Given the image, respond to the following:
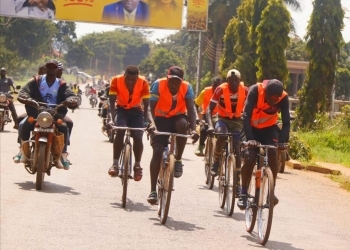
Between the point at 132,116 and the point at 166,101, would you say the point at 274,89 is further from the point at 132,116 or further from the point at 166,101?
the point at 132,116

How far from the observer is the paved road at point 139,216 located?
9141 mm

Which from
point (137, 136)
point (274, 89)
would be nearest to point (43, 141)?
point (137, 136)

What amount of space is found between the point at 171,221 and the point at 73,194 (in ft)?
7.32

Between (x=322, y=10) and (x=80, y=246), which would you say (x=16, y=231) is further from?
(x=322, y=10)

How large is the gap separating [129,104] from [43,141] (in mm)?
1337

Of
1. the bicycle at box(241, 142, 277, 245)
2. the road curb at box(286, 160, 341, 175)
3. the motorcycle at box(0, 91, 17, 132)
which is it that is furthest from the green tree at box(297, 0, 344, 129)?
the bicycle at box(241, 142, 277, 245)

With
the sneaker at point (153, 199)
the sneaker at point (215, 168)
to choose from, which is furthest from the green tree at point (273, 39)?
the sneaker at point (153, 199)

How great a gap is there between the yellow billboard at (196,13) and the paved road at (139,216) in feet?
82.7

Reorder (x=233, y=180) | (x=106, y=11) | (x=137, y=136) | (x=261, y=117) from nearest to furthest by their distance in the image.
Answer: (x=261, y=117), (x=233, y=180), (x=137, y=136), (x=106, y=11)

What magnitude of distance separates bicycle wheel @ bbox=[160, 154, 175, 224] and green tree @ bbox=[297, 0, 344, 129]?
18.6 m

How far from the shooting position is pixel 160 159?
10.7m

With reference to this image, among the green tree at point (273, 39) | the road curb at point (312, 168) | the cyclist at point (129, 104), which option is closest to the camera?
the cyclist at point (129, 104)

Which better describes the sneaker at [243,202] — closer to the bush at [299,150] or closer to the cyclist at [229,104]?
the cyclist at [229,104]

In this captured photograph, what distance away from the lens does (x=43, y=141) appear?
12.2 m
